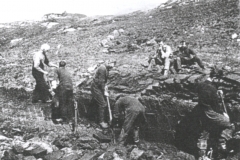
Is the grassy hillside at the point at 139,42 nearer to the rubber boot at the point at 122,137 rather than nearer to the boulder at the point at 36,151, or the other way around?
the rubber boot at the point at 122,137

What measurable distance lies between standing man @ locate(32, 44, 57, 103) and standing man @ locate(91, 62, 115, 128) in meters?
1.59

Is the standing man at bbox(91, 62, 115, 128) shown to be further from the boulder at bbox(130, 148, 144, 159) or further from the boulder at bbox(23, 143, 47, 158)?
the boulder at bbox(23, 143, 47, 158)

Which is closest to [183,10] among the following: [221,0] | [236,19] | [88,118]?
[221,0]

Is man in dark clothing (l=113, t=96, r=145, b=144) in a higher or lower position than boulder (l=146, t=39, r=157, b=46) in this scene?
lower

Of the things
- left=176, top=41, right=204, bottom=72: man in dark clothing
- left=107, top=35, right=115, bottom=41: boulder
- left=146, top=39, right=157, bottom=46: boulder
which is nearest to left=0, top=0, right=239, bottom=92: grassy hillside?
left=146, top=39, right=157, bottom=46: boulder

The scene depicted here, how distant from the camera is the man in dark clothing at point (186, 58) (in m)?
8.01

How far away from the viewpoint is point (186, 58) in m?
8.28

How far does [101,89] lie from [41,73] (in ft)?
6.26

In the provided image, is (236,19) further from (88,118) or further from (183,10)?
(88,118)

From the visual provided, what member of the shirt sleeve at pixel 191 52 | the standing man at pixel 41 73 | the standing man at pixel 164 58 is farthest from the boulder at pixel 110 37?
the standing man at pixel 41 73

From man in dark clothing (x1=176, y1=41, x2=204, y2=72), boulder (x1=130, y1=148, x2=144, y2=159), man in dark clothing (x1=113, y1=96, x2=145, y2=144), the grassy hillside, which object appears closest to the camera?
boulder (x1=130, y1=148, x2=144, y2=159)

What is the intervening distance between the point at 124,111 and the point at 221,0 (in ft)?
45.3

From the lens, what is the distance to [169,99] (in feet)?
18.2

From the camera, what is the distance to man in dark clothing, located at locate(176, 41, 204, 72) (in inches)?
315
